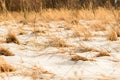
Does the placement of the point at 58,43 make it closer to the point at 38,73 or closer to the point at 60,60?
the point at 60,60

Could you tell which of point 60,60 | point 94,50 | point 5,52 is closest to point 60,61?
point 60,60

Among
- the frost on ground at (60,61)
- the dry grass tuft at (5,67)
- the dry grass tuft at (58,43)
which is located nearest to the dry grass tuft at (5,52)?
the frost on ground at (60,61)

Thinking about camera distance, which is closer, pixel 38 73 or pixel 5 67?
pixel 38 73

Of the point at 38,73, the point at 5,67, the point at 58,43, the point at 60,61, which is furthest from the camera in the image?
the point at 58,43

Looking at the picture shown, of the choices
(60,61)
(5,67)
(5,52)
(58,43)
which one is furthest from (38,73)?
(58,43)

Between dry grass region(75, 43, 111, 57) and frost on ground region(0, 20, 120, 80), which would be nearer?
frost on ground region(0, 20, 120, 80)

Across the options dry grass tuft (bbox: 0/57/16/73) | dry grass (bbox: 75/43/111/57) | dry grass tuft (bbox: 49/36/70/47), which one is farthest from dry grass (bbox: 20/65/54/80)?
dry grass tuft (bbox: 49/36/70/47)

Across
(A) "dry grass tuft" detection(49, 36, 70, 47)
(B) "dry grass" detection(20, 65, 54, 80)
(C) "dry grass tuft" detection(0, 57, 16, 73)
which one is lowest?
(A) "dry grass tuft" detection(49, 36, 70, 47)

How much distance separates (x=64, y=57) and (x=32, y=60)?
12.4 inches

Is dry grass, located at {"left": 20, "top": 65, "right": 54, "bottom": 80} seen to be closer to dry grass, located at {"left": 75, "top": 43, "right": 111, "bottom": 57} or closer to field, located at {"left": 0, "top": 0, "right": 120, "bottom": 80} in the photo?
field, located at {"left": 0, "top": 0, "right": 120, "bottom": 80}

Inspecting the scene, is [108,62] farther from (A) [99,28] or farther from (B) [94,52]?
(A) [99,28]

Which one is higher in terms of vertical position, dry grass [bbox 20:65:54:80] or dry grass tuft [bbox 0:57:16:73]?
dry grass tuft [bbox 0:57:16:73]

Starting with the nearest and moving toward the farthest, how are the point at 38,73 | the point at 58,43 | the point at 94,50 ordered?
the point at 38,73
the point at 94,50
the point at 58,43

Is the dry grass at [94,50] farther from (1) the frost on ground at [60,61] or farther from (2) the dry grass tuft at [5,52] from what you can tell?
(2) the dry grass tuft at [5,52]
